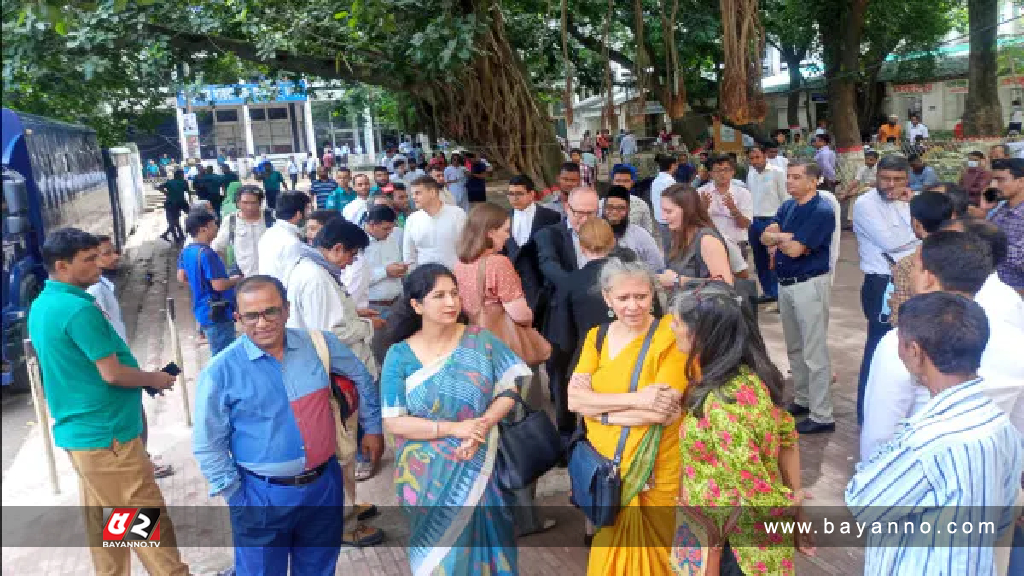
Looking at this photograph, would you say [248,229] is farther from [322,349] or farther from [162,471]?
[322,349]

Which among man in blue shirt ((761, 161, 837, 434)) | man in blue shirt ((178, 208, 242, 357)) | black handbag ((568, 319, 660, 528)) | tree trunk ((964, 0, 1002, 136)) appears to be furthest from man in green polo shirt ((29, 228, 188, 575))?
tree trunk ((964, 0, 1002, 136))

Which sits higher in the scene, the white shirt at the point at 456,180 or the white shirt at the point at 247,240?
the white shirt at the point at 456,180

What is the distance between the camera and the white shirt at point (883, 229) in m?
5.09

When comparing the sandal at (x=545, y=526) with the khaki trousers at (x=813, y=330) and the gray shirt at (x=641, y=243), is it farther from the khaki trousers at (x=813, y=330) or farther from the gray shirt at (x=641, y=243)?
the khaki trousers at (x=813, y=330)

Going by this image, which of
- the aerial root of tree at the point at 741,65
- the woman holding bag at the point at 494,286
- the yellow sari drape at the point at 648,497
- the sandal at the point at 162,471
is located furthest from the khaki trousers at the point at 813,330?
the sandal at the point at 162,471

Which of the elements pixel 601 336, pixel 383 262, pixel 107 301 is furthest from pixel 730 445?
pixel 383 262

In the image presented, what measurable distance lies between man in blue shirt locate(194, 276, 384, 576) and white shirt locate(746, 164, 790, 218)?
6547mm

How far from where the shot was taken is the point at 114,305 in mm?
4914

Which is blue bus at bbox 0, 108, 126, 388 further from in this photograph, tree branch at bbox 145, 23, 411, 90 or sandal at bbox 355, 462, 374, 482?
sandal at bbox 355, 462, 374, 482

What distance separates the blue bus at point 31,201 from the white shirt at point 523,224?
4.25 m

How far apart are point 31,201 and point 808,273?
8016 mm

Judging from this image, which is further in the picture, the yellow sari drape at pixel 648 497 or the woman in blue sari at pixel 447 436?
the woman in blue sari at pixel 447 436

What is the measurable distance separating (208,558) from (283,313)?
6.58 ft

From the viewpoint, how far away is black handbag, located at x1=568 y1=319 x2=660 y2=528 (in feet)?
9.18
